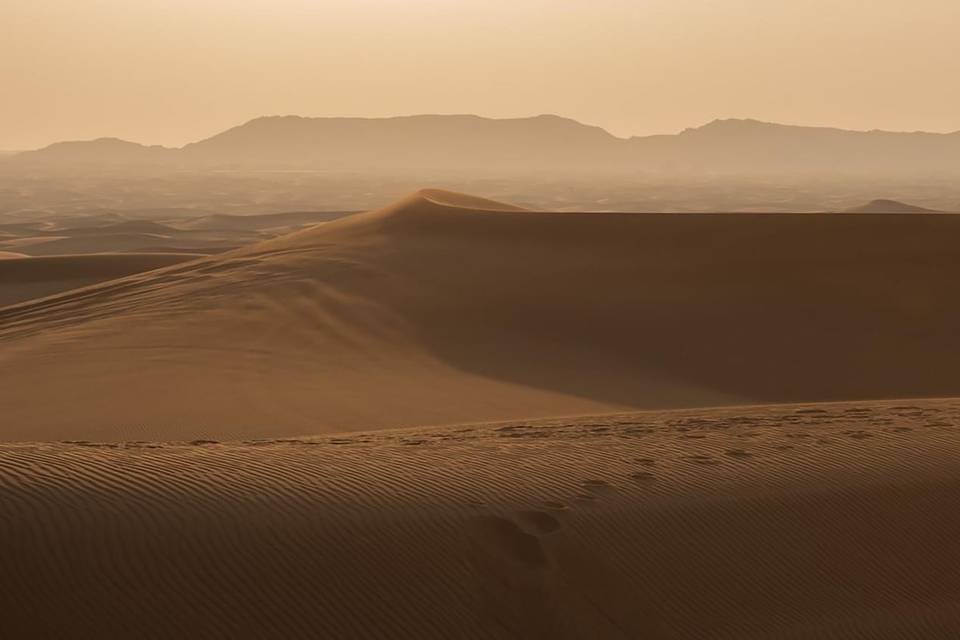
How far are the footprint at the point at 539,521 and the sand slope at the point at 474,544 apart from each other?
1 cm

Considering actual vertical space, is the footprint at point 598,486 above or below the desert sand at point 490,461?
above

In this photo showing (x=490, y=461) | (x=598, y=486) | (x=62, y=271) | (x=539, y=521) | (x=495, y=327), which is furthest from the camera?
(x=62, y=271)

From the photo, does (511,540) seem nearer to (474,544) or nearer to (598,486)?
(474,544)

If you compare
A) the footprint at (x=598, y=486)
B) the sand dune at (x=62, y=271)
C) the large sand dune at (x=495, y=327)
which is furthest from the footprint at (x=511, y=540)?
the sand dune at (x=62, y=271)

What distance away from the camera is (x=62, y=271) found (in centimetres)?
3347

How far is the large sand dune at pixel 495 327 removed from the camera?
13.0 m

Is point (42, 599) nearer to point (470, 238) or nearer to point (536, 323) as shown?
point (536, 323)

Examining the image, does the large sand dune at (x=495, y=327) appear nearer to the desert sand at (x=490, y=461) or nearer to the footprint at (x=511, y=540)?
the desert sand at (x=490, y=461)

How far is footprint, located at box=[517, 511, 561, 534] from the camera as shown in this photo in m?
5.97

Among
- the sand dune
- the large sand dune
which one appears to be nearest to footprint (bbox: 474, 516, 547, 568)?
the large sand dune

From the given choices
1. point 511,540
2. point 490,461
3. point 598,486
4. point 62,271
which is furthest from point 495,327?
point 62,271

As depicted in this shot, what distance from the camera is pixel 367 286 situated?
20.6 m

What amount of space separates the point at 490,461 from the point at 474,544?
1496 mm

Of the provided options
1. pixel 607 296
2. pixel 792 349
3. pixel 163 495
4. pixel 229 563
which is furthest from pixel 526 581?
pixel 607 296
